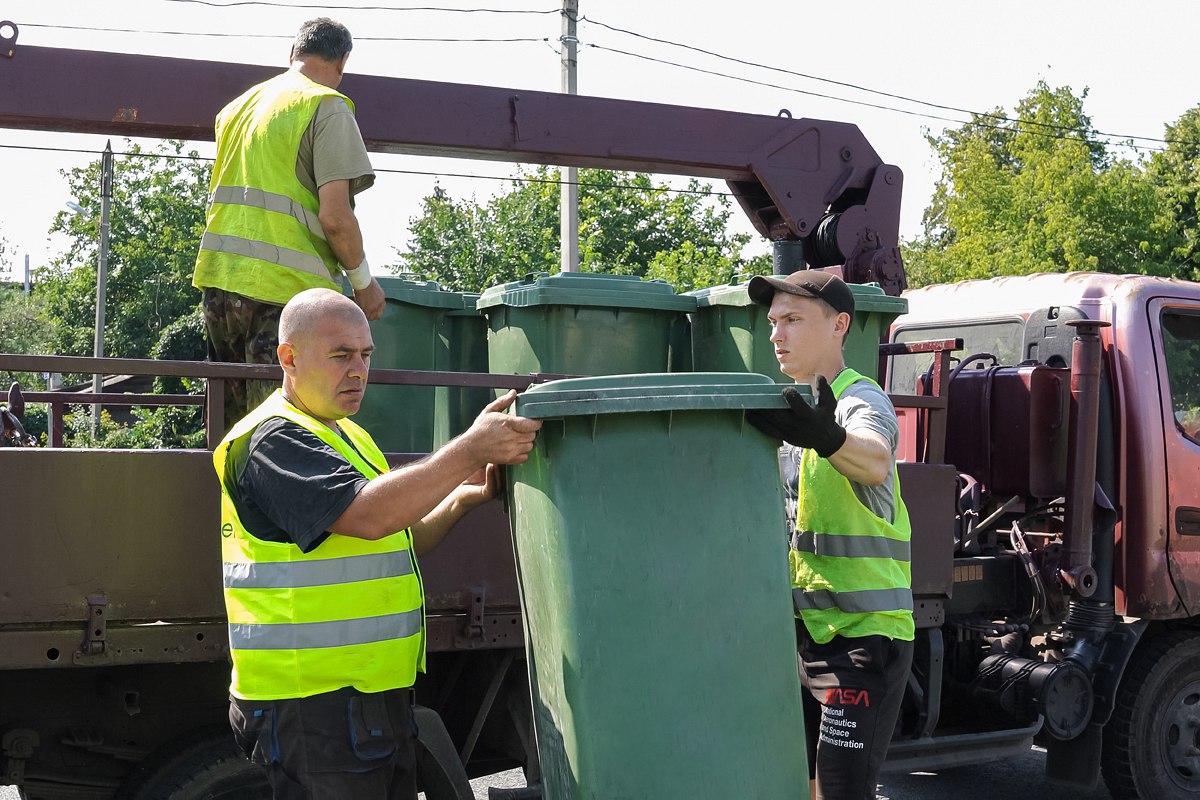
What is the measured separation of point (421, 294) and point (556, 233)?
23198mm

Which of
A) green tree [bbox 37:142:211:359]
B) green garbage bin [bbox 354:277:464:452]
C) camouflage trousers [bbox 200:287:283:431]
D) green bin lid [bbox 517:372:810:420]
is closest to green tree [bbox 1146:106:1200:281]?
green garbage bin [bbox 354:277:464:452]

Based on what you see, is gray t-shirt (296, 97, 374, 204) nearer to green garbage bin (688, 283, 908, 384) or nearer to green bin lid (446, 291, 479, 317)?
green bin lid (446, 291, 479, 317)

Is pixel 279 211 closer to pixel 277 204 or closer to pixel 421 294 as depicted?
pixel 277 204

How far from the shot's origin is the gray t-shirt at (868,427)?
2.96 meters

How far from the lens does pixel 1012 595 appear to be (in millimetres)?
5066

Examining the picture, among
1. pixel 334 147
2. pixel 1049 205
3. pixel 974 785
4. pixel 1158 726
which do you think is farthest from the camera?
pixel 1049 205

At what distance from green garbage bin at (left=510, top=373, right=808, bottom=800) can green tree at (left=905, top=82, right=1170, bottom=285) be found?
19679mm

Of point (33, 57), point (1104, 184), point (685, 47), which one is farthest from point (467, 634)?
point (1104, 184)

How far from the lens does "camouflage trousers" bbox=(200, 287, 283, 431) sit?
135 inches

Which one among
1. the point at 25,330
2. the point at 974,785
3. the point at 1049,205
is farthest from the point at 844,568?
the point at 25,330

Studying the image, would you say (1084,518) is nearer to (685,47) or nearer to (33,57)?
(33,57)

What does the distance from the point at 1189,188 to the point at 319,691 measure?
941 inches

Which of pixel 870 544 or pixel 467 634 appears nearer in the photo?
pixel 870 544

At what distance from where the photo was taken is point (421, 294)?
4621 mm
